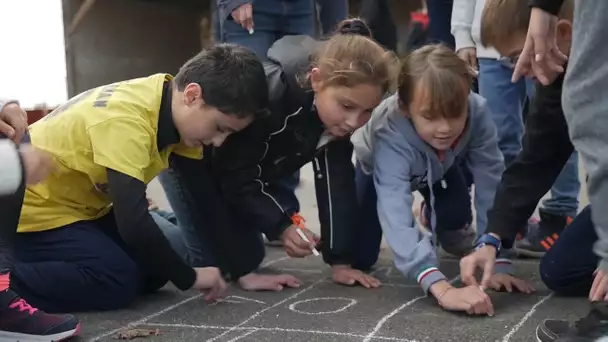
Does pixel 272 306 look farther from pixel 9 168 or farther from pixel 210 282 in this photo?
pixel 9 168

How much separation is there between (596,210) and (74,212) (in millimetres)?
937

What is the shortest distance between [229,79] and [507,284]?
2.09 ft

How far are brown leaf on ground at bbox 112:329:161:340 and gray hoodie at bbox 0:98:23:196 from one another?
34 cm

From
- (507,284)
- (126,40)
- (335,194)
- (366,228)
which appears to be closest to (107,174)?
(335,194)

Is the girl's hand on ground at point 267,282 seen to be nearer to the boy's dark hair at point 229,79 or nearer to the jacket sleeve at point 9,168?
the boy's dark hair at point 229,79

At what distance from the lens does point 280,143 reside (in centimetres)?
155

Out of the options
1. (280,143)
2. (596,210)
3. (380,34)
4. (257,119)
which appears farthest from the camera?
(380,34)

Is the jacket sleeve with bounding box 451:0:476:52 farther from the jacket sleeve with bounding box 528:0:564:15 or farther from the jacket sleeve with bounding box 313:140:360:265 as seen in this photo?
the jacket sleeve with bounding box 528:0:564:15

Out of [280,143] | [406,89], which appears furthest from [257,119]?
[406,89]

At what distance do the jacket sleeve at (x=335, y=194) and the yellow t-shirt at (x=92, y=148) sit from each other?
0.35m

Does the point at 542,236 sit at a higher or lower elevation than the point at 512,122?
lower

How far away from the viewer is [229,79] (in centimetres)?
128

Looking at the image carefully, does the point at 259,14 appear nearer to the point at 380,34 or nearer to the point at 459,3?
the point at 459,3

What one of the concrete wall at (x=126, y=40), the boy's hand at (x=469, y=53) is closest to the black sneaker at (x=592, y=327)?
the boy's hand at (x=469, y=53)
